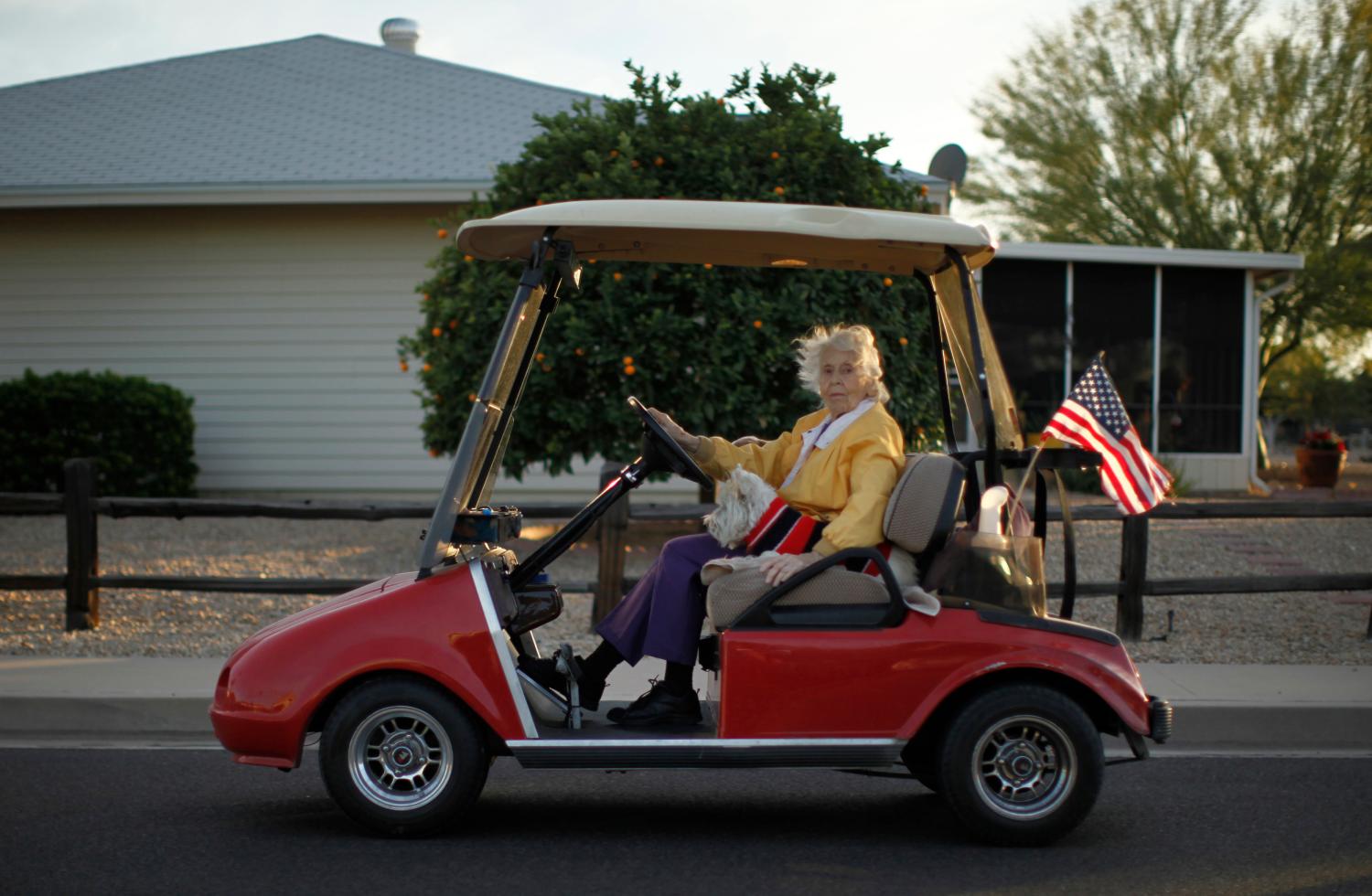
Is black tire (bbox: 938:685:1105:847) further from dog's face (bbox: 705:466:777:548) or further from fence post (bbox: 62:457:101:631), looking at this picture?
fence post (bbox: 62:457:101:631)

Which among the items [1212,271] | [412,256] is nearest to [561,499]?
[412,256]

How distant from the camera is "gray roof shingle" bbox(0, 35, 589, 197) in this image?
1402 centimetres

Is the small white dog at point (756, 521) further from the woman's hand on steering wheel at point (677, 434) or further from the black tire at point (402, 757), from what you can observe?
the black tire at point (402, 757)

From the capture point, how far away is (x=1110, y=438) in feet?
17.1

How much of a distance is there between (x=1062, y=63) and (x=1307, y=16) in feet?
12.3

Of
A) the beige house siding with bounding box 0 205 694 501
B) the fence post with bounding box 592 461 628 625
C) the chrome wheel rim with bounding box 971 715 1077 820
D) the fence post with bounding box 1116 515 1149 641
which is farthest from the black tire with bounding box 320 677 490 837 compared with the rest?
the beige house siding with bounding box 0 205 694 501

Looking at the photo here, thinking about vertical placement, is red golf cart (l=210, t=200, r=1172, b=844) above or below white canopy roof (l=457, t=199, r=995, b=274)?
below

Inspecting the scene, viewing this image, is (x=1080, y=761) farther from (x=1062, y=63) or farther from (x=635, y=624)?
(x=1062, y=63)

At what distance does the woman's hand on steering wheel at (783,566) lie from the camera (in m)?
4.50

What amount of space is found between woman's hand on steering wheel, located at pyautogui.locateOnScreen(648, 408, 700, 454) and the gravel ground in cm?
295

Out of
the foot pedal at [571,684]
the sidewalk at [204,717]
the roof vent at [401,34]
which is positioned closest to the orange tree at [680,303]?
the sidewalk at [204,717]

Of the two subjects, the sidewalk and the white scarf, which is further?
the sidewalk

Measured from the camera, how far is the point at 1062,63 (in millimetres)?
22328

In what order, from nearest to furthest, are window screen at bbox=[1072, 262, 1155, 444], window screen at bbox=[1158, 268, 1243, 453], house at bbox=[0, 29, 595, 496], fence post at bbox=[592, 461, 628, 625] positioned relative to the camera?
1. fence post at bbox=[592, 461, 628, 625]
2. house at bbox=[0, 29, 595, 496]
3. window screen at bbox=[1072, 262, 1155, 444]
4. window screen at bbox=[1158, 268, 1243, 453]
